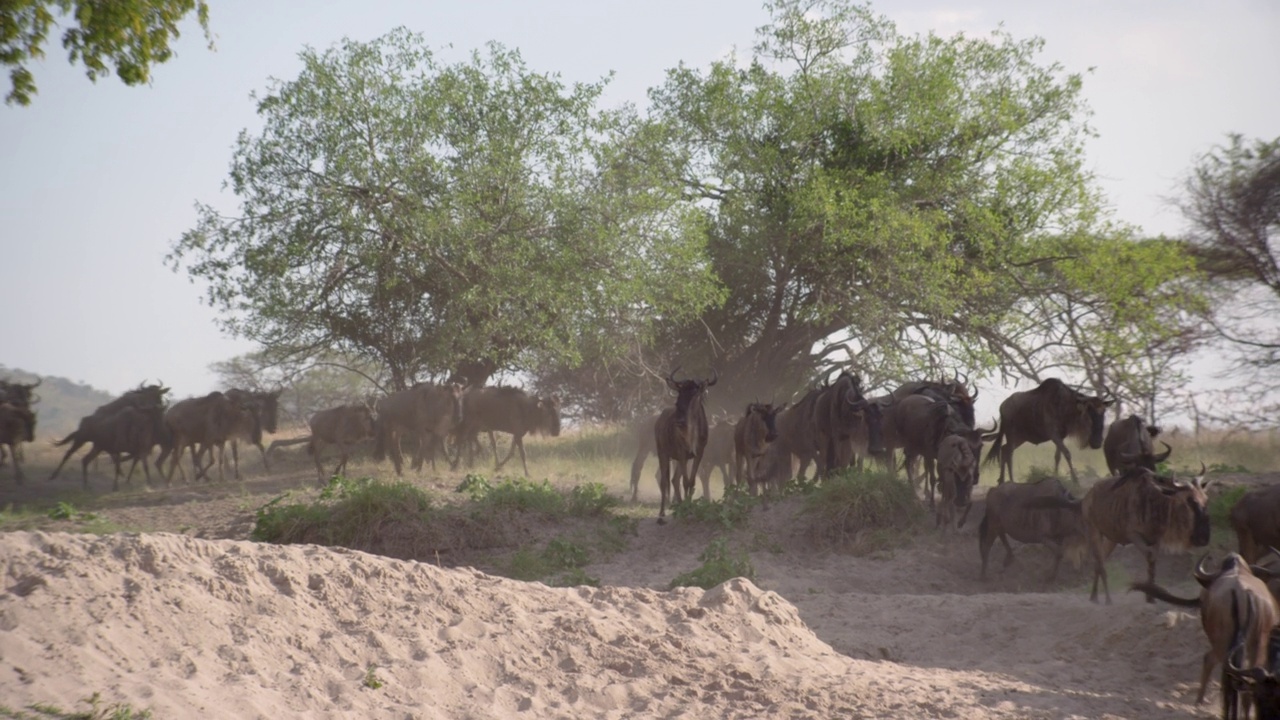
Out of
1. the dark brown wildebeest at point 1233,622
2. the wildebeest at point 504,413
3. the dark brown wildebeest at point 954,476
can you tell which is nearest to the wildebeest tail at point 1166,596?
the dark brown wildebeest at point 1233,622

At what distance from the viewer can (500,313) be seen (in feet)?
61.1

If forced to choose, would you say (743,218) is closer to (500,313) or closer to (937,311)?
(937,311)

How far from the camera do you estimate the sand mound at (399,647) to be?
6.00m

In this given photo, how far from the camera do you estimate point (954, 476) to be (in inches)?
537

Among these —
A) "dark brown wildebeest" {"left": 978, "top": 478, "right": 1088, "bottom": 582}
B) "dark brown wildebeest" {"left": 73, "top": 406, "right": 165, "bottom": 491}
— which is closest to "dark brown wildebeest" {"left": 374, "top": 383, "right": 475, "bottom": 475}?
"dark brown wildebeest" {"left": 73, "top": 406, "right": 165, "bottom": 491}

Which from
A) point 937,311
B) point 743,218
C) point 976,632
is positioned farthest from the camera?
point 743,218

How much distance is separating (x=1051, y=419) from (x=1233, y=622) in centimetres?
860

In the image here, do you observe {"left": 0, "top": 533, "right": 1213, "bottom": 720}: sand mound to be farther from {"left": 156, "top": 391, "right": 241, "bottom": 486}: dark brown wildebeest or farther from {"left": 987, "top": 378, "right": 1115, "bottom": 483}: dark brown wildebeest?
{"left": 156, "top": 391, "right": 241, "bottom": 486}: dark brown wildebeest

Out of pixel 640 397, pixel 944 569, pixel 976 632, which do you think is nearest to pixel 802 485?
pixel 944 569

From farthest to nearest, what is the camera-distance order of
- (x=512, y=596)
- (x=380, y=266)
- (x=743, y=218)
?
(x=743, y=218)
(x=380, y=266)
(x=512, y=596)

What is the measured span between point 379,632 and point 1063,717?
4594 mm

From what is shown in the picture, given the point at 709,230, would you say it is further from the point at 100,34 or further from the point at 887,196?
the point at 100,34

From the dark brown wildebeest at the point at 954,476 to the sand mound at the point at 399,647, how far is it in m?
4.82

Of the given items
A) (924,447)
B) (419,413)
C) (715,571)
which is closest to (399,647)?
(715,571)
